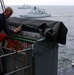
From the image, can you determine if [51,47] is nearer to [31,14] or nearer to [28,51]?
[28,51]

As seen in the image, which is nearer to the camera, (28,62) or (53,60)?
(28,62)

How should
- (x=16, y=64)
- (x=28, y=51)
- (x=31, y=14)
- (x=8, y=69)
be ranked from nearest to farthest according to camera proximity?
(x=28, y=51)
(x=16, y=64)
(x=8, y=69)
(x=31, y=14)

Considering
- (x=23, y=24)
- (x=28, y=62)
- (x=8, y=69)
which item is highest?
(x=23, y=24)

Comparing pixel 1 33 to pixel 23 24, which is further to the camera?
pixel 23 24

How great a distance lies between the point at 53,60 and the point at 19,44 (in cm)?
99

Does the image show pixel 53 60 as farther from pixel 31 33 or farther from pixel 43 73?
pixel 31 33

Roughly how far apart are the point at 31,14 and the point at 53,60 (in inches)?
3352

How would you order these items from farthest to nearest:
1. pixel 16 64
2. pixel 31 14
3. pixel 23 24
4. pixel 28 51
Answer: pixel 31 14 < pixel 23 24 < pixel 16 64 < pixel 28 51

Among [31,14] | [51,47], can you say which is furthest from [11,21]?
[31,14]

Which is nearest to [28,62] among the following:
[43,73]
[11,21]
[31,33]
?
[43,73]

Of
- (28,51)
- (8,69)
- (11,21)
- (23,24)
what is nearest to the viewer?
(28,51)

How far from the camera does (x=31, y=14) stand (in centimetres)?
9056

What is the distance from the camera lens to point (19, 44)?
236 inches

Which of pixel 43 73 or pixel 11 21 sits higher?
pixel 11 21
